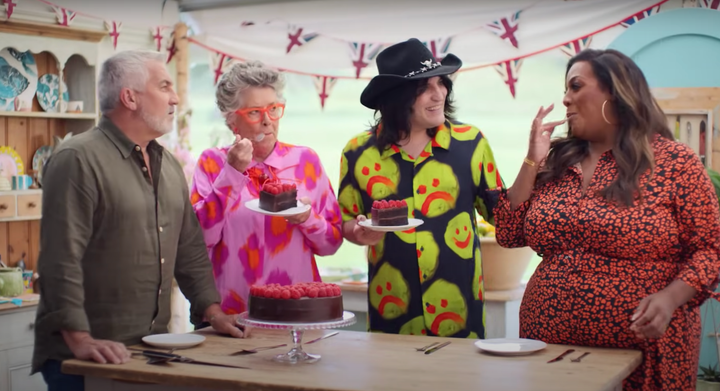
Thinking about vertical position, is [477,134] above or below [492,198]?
above

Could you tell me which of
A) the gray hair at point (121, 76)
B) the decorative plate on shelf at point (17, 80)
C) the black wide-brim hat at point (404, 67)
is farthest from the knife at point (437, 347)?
the decorative plate on shelf at point (17, 80)

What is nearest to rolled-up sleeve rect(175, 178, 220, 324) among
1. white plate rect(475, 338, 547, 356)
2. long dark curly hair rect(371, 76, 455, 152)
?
long dark curly hair rect(371, 76, 455, 152)

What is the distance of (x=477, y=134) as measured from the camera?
3205 millimetres

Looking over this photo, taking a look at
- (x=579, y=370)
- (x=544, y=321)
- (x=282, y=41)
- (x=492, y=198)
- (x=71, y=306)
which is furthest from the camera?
(x=282, y=41)

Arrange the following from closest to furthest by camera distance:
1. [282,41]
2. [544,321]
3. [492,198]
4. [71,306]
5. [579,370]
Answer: [579,370], [71,306], [544,321], [492,198], [282,41]

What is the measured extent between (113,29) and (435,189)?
332cm

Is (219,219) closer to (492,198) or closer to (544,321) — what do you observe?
(492,198)

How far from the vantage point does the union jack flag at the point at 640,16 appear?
455 cm

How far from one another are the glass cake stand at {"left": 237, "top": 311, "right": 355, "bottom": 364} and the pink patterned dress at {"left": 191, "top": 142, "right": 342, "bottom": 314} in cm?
54

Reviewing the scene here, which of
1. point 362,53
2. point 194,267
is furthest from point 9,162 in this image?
point 194,267

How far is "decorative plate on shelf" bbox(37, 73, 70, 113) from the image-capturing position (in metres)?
5.34

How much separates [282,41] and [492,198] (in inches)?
118

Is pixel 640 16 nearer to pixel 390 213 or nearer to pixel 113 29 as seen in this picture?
pixel 390 213

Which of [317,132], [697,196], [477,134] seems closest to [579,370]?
[697,196]
